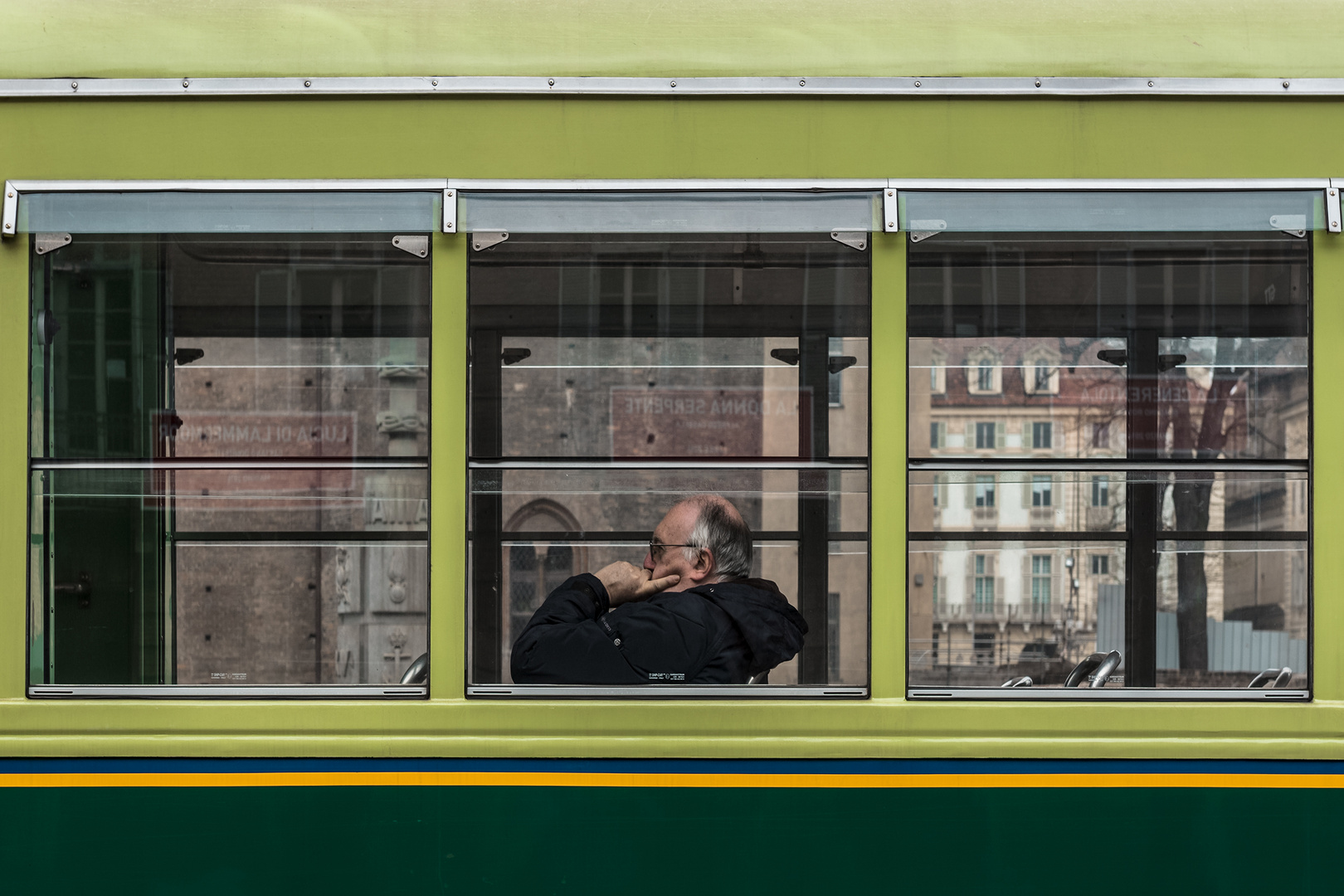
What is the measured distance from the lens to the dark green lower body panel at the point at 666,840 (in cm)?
250

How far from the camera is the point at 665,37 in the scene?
2.63 m

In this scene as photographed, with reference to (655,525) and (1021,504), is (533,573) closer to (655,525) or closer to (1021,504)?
(655,525)

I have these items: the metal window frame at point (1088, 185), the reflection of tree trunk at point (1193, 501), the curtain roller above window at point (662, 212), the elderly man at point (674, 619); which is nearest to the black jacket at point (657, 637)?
the elderly man at point (674, 619)

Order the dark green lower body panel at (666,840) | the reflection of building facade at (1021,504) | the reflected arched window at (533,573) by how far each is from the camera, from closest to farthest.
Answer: the dark green lower body panel at (666,840) → the reflection of building facade at (1021,504) → the reflected arched window at (533,573)

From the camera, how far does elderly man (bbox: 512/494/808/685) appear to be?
2.63m

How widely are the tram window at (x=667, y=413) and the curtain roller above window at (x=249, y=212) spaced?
0.20 m

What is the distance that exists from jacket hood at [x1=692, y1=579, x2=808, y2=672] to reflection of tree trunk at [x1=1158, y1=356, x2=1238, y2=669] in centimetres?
109

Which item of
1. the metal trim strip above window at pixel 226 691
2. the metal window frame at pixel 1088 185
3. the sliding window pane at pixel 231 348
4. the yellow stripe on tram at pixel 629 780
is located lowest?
the yellow stripe on tram at pixel 629 780

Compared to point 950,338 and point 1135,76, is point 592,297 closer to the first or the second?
point 950,338

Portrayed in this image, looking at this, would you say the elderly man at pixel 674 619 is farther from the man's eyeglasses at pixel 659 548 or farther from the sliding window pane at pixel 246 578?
the sliding window pane at pixel 246 578

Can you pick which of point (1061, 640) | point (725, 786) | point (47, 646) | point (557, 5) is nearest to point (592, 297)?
point (557, 5)

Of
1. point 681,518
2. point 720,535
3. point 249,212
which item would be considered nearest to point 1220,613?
point 720,535

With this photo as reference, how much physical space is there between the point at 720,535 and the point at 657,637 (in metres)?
0.38

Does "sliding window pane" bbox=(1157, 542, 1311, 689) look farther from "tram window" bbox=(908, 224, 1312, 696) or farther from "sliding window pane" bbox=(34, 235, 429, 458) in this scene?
"sliding window pane" bbox=(34, 235, 429, 458)
